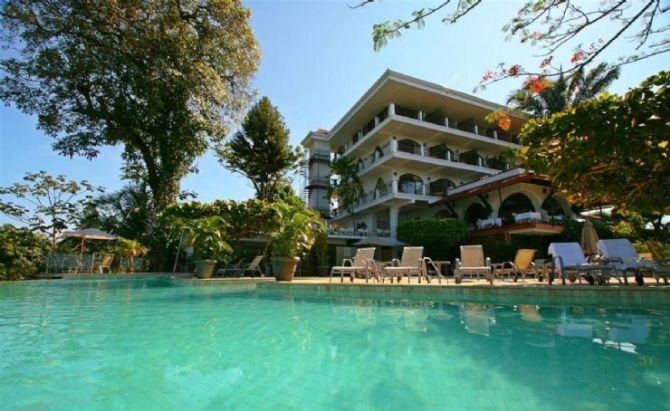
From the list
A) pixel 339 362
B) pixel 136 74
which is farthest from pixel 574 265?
pixel 136 74

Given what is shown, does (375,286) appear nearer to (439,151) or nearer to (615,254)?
(615,254)

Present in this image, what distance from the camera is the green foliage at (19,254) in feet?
49.1

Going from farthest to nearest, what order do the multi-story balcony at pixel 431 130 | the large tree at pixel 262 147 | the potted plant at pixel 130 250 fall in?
the large tree at pixel 262 147
the multi-story balcony at pixel 431 130
the potted plant at pixel 130 250

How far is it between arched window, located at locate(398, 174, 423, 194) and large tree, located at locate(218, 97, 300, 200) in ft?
33.3

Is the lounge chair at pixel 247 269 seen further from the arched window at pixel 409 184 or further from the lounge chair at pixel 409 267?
the arched window at pixel 409 184

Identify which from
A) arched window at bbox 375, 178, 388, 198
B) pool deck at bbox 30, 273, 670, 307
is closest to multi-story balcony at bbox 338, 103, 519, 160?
arched window at bbox 375, 178, 388, 198

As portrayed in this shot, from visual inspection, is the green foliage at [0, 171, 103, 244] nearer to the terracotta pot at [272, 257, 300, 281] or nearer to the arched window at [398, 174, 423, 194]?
the terracotta pot at [272, 257, 300, 281]

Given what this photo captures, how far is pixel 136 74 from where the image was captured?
63.5 ft

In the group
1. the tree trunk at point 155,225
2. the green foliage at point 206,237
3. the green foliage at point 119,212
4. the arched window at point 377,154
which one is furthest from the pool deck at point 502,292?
the green foliage at point 119,212

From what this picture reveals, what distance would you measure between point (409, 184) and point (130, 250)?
1852cm

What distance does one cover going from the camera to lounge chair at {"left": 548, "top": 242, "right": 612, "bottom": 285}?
8281 mm

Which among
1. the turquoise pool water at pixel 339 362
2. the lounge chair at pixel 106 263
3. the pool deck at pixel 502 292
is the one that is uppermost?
the lounge chair at pixel 106 263

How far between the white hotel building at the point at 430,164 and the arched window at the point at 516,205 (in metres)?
0.06

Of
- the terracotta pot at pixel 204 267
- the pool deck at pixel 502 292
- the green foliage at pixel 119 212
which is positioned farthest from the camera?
the green foliage at pixel 119 212
